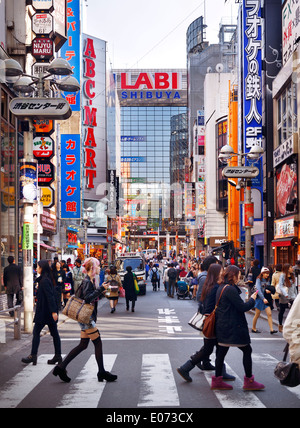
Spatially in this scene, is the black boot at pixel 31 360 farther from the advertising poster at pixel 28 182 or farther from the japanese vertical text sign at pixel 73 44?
the japanese vertical text sign at pixel 73 44

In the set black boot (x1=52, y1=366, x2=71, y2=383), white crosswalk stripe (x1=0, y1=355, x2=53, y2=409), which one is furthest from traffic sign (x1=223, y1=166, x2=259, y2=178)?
black boot (x1=52, y1=366, x2=71, y2=383)

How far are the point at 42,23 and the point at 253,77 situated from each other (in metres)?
15.5

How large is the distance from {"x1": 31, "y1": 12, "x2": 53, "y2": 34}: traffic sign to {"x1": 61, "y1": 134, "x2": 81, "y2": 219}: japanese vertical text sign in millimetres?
18631

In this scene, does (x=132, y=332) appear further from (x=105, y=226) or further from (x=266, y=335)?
(x=105, y=226)

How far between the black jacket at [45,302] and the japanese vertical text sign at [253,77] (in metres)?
29.4

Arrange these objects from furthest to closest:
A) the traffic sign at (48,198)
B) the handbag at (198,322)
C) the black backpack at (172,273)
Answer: the traffic sign at (48,198)
the black backpack at (172,273)
the handbag at (198,322)

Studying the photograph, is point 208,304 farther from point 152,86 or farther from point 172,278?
point 152,86

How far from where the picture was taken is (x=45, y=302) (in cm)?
1058

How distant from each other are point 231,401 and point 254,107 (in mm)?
33195

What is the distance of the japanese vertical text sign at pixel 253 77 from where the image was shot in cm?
3878

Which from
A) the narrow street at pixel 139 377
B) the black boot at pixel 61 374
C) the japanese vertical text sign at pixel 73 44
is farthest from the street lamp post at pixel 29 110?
the japanese vertical text sign at pixel 73 44

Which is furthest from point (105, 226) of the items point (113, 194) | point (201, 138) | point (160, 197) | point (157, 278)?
point (160, 197)

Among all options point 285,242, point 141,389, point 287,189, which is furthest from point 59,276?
point 287,189

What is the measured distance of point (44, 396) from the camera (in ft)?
26.8
